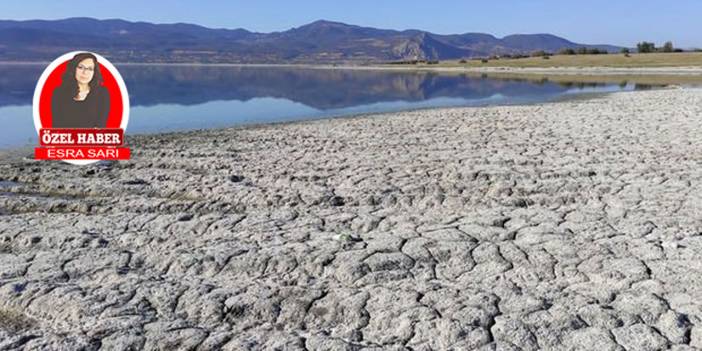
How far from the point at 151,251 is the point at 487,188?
12.8 ft

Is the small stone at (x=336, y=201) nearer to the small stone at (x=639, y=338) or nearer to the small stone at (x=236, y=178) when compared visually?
the small stone at (x=236, y=178)

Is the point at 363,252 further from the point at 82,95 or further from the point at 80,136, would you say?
the point at 80,136

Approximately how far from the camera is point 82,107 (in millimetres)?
5410

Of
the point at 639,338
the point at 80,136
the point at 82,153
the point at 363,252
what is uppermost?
the point at 80,136

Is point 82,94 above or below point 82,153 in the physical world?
above

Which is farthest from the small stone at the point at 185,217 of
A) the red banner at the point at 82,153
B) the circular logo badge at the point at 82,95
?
the red banner at the point at 82,153

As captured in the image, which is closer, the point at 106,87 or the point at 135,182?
the point at 106,87

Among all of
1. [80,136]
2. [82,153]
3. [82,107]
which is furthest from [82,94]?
[82,153]

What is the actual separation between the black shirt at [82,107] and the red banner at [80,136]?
0.52 metres

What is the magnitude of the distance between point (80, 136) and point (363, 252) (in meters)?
3.69

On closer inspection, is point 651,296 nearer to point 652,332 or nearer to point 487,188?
point 652,332

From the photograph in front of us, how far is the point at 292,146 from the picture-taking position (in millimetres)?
11125

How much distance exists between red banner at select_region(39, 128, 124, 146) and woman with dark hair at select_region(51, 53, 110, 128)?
0.61m

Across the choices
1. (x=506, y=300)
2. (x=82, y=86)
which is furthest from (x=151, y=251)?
(x=506, y=300)
